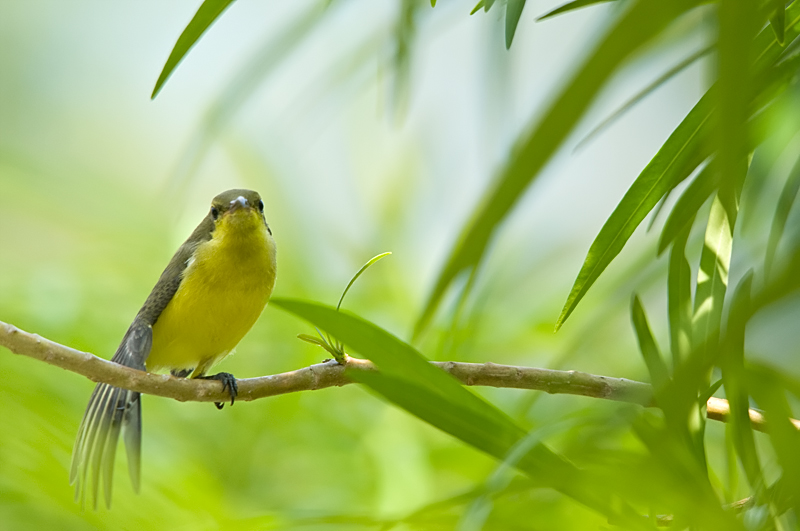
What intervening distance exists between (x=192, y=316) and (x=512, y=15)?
1218mm

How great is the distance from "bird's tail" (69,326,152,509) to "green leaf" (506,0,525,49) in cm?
125

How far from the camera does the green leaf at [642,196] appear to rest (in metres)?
0.68

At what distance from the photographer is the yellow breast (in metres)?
1.62

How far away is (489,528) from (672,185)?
385mm

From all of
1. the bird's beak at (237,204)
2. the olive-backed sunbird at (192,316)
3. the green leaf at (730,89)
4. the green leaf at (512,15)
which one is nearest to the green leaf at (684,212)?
the green leaf at (512,15)

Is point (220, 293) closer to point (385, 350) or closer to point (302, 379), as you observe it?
point (302, 379)

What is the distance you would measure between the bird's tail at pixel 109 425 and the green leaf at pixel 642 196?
3.91ft

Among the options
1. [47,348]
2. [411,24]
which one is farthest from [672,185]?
[47,348]

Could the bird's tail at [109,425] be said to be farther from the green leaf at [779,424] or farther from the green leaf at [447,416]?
the green leaf at [779,424]

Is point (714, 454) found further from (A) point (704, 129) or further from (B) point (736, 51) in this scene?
(B) point (736, 51)

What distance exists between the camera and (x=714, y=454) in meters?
2.48

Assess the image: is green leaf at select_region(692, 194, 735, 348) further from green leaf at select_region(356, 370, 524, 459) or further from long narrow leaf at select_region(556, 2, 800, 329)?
green leaf at select_region(356, 370, 524, 459)

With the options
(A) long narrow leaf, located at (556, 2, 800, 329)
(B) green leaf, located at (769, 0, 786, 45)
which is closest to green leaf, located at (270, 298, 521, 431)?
(A) long narrow leaf, located at (556, 2, 800, 329)

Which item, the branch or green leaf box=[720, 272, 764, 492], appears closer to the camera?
green leaf box=[720, 272, 764, 492]
